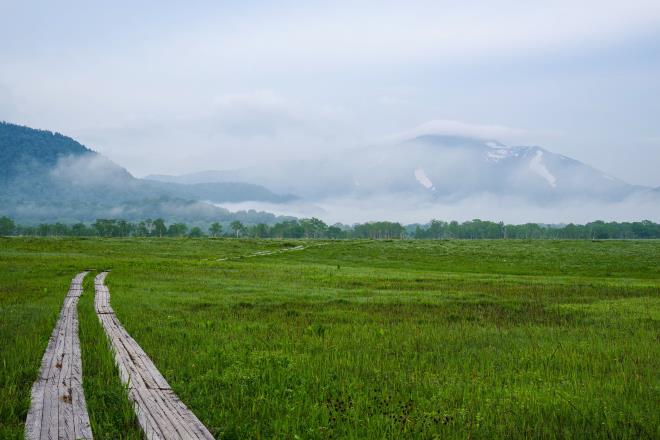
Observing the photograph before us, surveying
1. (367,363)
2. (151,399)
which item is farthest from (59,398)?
(367,363)

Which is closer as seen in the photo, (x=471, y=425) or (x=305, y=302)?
(x=471, y=425)

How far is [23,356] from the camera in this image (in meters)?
10.6

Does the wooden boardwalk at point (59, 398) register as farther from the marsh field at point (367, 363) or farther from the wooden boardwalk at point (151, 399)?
the wooden boardwalk at point (151, 399)

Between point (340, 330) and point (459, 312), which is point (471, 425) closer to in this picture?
point (340, 330)

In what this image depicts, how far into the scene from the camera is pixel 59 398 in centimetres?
762

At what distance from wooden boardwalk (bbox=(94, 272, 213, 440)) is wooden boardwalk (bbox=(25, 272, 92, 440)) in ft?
2.43

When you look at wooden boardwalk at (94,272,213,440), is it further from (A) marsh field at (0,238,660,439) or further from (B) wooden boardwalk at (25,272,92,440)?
(B) wooden boardwalk at (25,272,92,440)

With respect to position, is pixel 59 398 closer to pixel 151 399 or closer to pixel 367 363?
pixel 151 399

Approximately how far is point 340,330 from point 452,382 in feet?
21.5

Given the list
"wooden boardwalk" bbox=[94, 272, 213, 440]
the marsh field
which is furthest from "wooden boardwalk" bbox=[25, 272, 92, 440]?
"wooden boardwalk" bbox=[94, 272, 213, 440]

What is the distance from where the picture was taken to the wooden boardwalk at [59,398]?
6383 millimetres

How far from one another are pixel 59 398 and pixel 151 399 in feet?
4.81

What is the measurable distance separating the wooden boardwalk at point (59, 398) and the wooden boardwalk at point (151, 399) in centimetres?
74

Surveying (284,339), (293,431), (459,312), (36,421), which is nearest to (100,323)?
(284,339)
